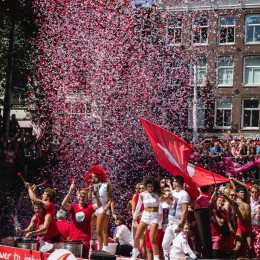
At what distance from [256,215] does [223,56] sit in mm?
20510

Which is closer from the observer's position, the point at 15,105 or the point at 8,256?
the point at 8,256

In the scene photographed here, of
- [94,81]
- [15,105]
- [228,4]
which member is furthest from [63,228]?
[15,105]

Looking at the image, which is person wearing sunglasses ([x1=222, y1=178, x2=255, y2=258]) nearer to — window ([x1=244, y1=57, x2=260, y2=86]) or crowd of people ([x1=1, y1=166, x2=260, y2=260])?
crowd of people ([x1=1, y1=166, x2=260, y2=260])

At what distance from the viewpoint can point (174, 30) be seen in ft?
92.8

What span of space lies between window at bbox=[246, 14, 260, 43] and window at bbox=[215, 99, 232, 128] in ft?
11.9

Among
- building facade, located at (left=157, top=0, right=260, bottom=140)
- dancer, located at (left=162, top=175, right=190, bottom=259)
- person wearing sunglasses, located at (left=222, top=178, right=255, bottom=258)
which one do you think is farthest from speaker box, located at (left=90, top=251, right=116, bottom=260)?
building facade, located at (left=157, top=0, right=260, bottom=140)

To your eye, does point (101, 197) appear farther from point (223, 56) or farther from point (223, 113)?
point (223, 56)

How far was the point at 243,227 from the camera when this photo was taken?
9633mm

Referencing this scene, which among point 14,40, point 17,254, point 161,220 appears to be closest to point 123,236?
point 161,220

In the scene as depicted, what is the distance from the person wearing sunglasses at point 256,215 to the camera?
10.0 meters

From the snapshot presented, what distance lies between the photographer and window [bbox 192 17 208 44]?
2892 cm

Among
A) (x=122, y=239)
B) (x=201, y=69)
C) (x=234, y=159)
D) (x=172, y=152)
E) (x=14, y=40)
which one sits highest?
(x=14, y=40)

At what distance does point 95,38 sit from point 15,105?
50.5 feet

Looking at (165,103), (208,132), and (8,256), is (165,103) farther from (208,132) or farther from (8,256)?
(8,256)
